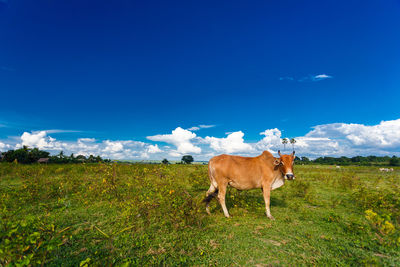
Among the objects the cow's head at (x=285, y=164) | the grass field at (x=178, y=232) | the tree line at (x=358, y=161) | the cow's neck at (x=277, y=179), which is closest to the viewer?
the grass field at (x=178, y=232)

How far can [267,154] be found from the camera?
8.34m

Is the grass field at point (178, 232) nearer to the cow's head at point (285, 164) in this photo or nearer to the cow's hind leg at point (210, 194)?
the cow's hind leg at point (210, 194)

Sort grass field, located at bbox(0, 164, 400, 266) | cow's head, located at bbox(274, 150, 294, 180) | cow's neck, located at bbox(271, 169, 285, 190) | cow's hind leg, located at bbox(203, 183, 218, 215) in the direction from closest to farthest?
grass field, located at bbox(0, 164, 400, 266), cow's head, located at bbox(274, 150, 294, 180), cow's hind leg, located at bbox(203, 183, 218, 215), cow's neck, located at bbox(271, 169, 285, 190)

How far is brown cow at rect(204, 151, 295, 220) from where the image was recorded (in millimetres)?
7535

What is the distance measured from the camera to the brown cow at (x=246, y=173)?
7535 mm

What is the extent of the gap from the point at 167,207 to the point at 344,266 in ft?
15.3

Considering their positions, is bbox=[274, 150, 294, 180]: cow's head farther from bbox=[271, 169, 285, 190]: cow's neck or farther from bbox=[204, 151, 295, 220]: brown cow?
bbox=[271, 169, 285, 190]: cow's neck

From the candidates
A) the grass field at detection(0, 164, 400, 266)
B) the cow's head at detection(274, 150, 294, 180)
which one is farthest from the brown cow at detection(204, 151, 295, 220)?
the grass field at detection(0, 164, 400, 266)

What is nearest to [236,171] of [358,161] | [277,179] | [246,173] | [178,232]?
[246,173]

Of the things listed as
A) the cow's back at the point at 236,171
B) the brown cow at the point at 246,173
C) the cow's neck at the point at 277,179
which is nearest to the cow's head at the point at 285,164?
the brown cow at the point at 246,173

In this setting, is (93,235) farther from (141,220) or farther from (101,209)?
(101,209)

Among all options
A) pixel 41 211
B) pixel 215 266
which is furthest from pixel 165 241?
pixel 41 211

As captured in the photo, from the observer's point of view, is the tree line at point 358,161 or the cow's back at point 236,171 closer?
the cow's back at point 236,171

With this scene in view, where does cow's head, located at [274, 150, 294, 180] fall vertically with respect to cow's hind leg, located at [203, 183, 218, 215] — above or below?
above
